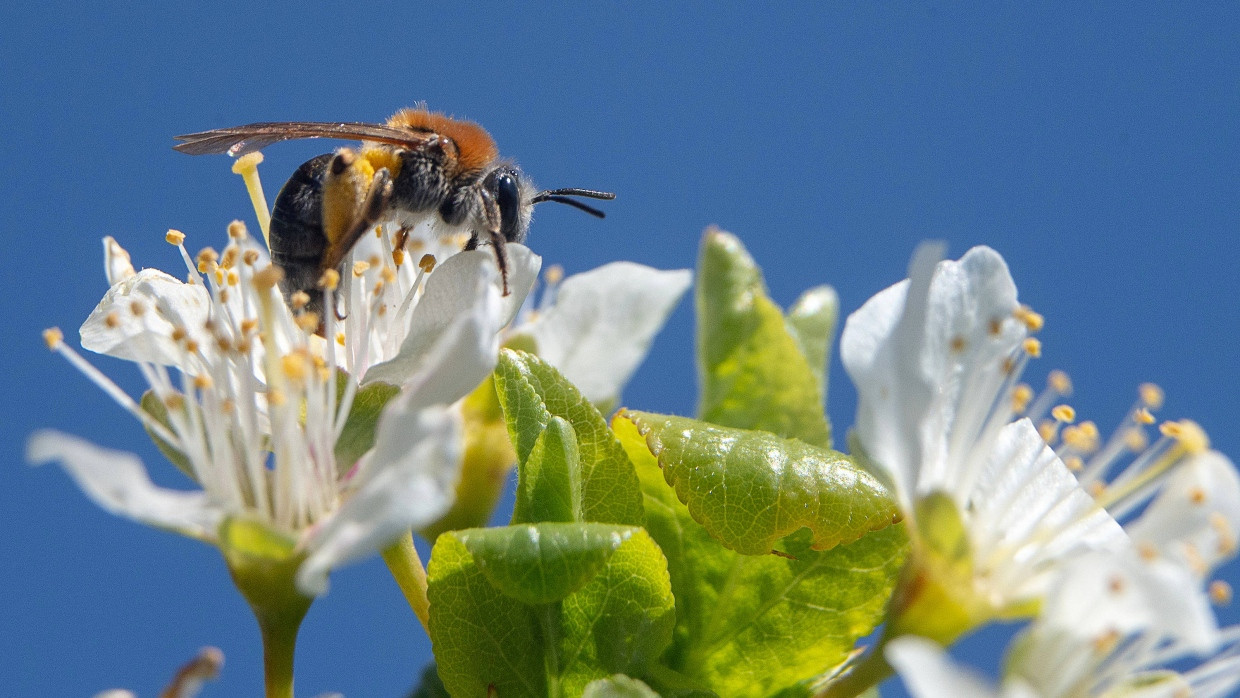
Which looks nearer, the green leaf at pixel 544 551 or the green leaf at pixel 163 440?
the green leaf at pixel 544 551

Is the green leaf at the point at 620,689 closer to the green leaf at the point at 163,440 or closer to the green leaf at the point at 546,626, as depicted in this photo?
the green leaf at the point at 546,626

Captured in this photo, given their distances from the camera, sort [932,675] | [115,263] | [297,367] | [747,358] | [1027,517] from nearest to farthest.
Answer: [932,675] → [297,367] → [1027,517] → [115,263] → [747,358]

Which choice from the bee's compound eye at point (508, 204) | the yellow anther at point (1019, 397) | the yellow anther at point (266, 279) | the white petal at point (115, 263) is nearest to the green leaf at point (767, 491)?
the yellow anther at point (1019, 397)

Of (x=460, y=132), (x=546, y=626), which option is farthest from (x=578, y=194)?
(x=546, y=626)

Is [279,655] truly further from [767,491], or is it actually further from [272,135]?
[272,135]

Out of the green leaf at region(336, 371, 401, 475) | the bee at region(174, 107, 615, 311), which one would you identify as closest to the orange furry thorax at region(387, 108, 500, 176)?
the bee at region(174, 107, 615, 311)
